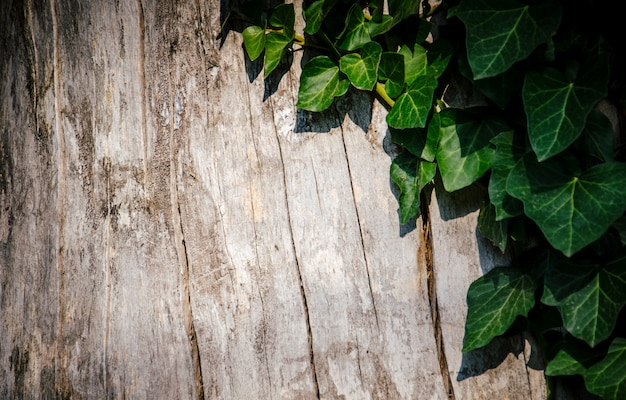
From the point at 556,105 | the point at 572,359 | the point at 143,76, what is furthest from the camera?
the point at 143,76

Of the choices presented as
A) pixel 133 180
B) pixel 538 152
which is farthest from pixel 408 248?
pixel 133 180

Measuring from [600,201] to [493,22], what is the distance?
42 cm

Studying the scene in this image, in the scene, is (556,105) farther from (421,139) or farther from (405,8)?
(405,8)

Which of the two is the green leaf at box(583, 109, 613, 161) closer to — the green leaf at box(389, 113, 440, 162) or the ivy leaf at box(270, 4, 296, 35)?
the green leaf at box(389, 113, 440, 162)

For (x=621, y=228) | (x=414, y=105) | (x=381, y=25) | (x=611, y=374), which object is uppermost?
(x=381, y=25)

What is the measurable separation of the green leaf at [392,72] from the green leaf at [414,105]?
0.08ft

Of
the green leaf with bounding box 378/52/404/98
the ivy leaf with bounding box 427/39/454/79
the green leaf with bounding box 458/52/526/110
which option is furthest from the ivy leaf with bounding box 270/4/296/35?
the green leaf with bounding box 458/52/526/110

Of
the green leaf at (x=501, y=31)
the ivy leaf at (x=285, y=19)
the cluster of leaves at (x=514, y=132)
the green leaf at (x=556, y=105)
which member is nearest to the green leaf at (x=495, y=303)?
the cluster of leaves at (x=514, y=132)

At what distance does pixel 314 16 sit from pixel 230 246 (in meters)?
0.59

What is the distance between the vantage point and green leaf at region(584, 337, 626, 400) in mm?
1001

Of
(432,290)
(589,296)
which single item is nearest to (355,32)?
(432,290)

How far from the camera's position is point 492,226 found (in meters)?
1.09

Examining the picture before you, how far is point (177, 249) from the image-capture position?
115 centimetres

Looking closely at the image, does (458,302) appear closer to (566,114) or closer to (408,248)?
(408,248)
